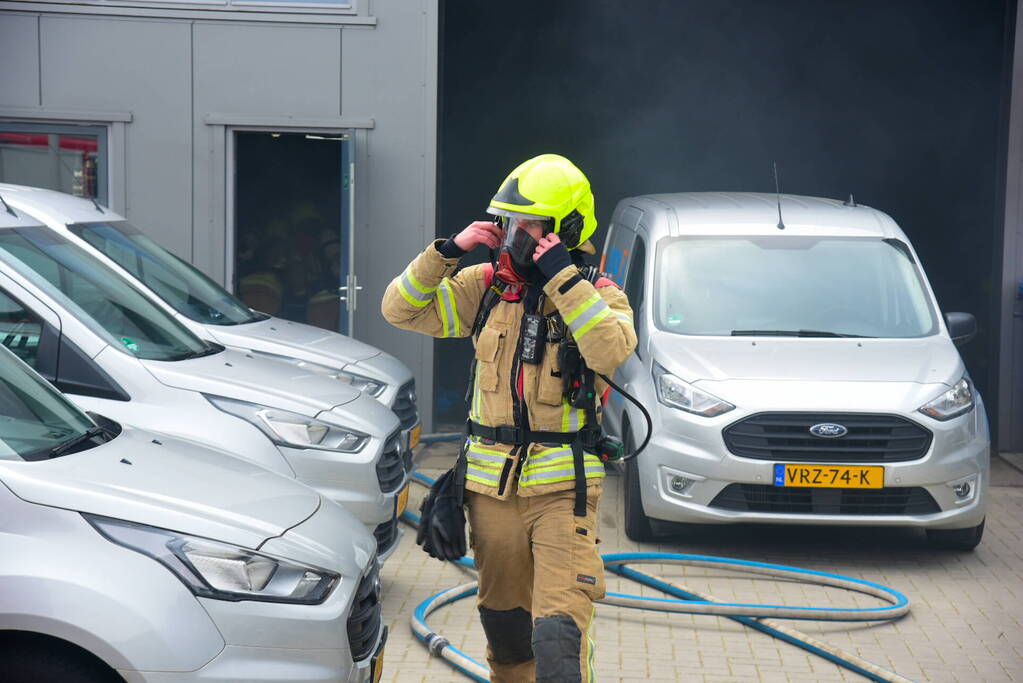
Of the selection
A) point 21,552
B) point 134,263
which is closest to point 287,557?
point 21,552

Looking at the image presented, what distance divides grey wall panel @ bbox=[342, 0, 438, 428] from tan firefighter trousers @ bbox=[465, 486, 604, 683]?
260 inches

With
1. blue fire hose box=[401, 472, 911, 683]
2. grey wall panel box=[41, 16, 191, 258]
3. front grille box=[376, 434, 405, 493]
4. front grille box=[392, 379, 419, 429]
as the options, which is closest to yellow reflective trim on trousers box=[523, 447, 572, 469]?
blue fire hose box=[401, 472, 911, 683]

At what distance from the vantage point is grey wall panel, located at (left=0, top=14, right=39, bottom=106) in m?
10.9

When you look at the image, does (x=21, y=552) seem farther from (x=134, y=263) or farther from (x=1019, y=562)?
(x=1019, y=562)

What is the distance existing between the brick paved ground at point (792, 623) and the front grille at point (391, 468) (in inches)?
23.7

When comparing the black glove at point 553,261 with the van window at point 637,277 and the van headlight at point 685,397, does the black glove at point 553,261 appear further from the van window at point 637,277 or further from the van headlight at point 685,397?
the van window at point 637,277

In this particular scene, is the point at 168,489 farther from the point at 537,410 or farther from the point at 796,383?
the point at 796,383

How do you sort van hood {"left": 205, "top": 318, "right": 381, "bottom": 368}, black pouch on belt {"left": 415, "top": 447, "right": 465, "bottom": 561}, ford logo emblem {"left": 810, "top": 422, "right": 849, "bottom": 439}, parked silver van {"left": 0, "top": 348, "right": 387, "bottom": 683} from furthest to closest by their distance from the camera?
van hood {"left": 205, "top": 318, "right": 381, "bottom": 368}
ford logo emblem {"left": 810, "top": 422, "right": 849, "bottom": 439}
black pouch on belt {"left": 415, "top": 447, "right": 465, "bottom": 561}
parked silver van {"left": 0, "top": 348, "right": 387, "bottom": 683}

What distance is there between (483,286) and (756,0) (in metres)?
11.1

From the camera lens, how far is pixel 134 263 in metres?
7.67

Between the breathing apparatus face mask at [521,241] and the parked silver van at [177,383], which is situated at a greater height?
the breathing apparatus face mask at [521,241]

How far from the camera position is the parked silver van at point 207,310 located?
732cm

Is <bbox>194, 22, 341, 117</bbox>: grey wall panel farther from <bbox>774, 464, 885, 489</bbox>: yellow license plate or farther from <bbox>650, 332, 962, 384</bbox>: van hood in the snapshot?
<bbox>774, 464, 885, 489</bbox>: yellow license plate

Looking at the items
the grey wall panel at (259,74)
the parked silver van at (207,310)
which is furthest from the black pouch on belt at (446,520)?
the grey wall panel at (259,74)
